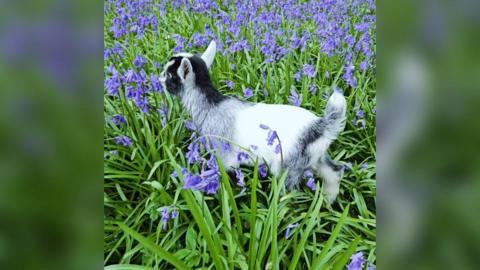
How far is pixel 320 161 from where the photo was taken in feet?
4.09

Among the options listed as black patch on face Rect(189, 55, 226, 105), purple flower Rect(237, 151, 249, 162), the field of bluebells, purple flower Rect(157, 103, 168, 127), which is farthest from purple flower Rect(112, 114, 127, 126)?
purple flower Rect(237, 151, 249, 162)

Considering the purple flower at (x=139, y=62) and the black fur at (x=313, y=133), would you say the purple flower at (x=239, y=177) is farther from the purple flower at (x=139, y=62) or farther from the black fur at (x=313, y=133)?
the purple flower at (x=139, y=62)

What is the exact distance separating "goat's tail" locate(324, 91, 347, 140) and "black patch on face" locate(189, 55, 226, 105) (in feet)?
0.99

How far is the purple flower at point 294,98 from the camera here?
4.20 feet

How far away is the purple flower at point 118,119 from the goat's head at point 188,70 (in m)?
0.17

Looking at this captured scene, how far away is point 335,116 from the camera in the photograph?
1230 millimetres

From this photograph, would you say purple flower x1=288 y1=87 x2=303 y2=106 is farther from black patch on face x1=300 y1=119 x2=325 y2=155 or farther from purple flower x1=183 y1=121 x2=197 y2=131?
purple flower x1=183 y1=121 x2=197 y2=131
